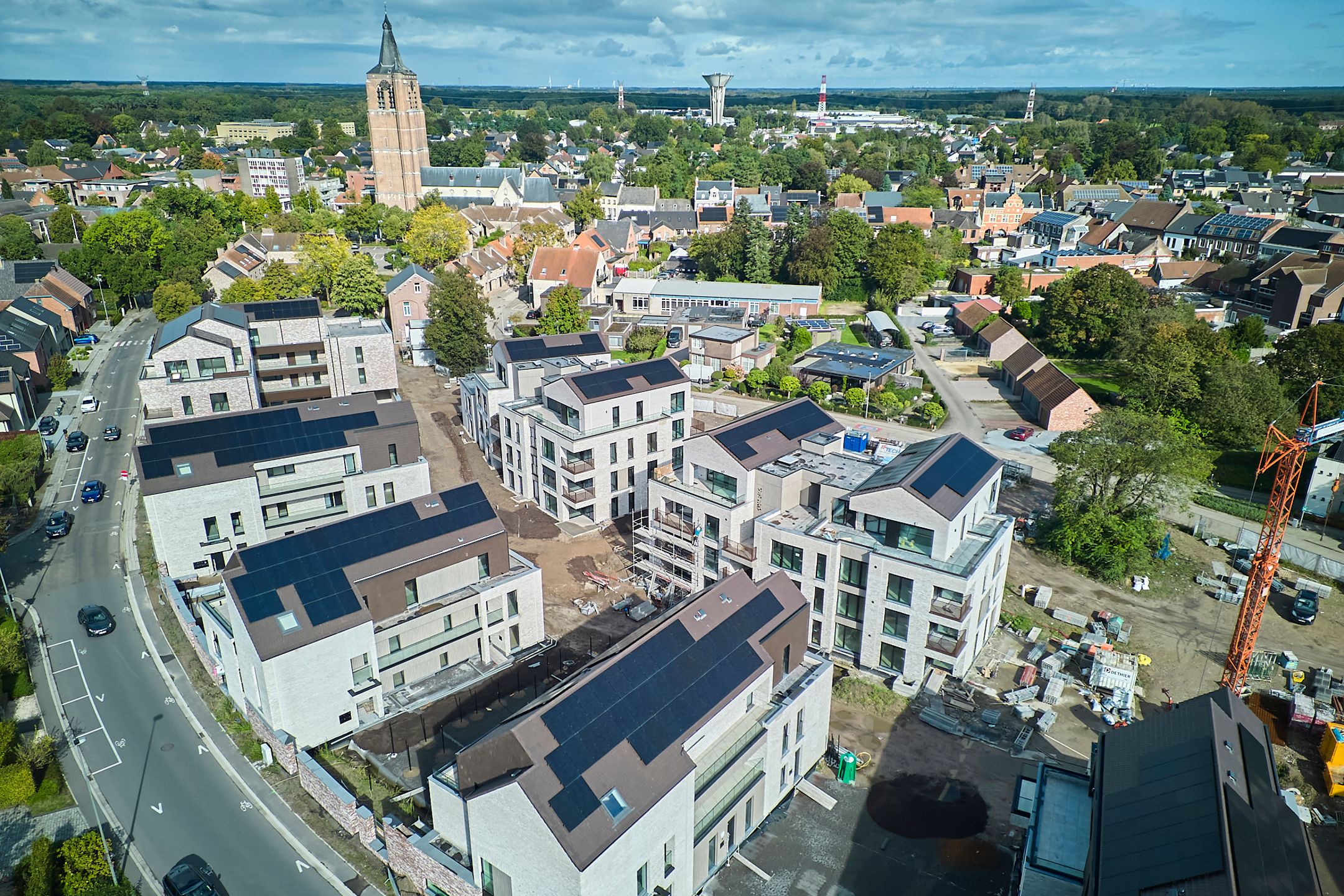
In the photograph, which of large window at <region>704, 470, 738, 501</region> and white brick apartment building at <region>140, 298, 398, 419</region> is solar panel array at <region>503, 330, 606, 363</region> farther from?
large window at <region>704, 470, 738, 501</region>

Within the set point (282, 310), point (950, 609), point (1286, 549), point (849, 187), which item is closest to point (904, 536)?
point (950, 609)

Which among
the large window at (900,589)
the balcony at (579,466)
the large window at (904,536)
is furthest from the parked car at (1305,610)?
the balcony at (579,466)

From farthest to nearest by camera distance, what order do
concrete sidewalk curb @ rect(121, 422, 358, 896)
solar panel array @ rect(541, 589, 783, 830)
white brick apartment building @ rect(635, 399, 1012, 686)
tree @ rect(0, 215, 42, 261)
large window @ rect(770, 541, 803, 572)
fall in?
tree @ rect(0, 215, 42, 261) → large window @ rect(770, 541, 803, 572) → white brick apartment building @ rect(635, 399, 1012, 686) → concrete sidewalk curb @ rect(121, 422, 358, 896) → solar panel array @ rect(541, 589, 783, 830)

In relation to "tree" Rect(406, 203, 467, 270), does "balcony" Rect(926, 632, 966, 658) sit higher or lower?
lower

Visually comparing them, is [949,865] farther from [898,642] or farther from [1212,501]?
[1212,501]

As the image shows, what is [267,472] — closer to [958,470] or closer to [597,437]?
[597,437]

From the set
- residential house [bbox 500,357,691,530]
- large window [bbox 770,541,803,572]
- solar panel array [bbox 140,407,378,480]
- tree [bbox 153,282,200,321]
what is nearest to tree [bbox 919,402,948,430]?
residential house [bbox 500,357,691,530]
